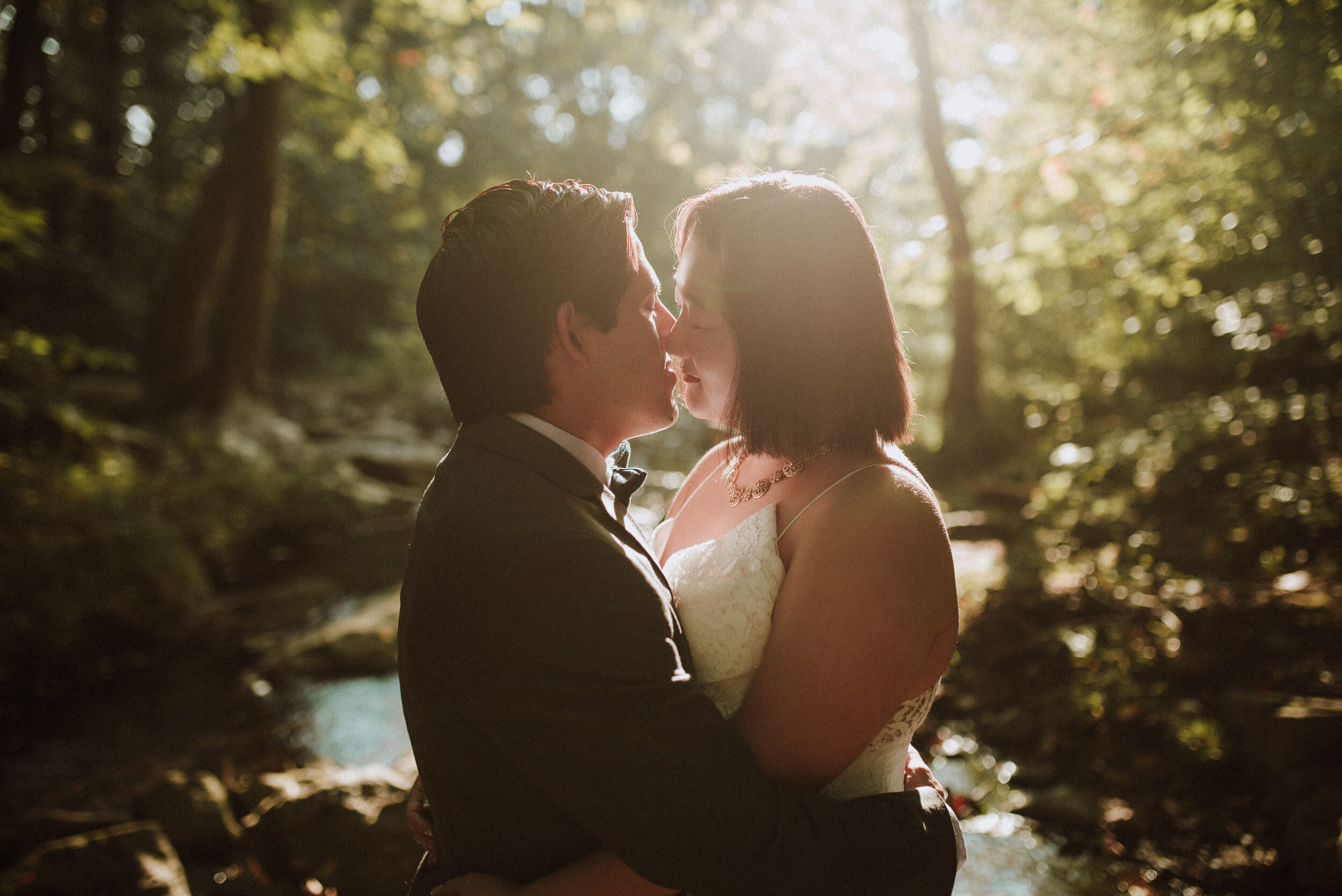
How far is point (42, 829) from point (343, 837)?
2052 millimetres

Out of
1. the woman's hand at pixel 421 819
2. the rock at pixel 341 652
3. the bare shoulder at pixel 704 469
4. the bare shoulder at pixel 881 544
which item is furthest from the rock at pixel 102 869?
the bare shoulder at pixel 881 544

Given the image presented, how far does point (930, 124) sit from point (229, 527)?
987cm

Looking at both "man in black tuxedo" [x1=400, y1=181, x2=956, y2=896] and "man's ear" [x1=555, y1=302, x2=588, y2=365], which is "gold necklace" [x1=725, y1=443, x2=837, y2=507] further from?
"man's ear" [x1=555, y1=302, x2=588, y2=365]

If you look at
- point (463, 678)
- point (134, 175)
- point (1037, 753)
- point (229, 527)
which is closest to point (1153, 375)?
point (1037, 753)

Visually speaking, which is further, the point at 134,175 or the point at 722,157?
the point at 134,175

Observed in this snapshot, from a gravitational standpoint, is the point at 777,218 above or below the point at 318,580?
above

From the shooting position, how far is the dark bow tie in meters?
1.91

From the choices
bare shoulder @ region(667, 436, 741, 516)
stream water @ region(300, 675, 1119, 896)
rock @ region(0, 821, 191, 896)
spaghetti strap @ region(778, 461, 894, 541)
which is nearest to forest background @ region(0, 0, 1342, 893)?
stream water @ region(300, 675, 1119, 896)

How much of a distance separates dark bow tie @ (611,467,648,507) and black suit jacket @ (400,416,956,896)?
34 cm

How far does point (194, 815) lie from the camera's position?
180 inches

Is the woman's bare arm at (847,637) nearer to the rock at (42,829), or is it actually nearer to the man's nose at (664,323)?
the man's nose at (664,323)

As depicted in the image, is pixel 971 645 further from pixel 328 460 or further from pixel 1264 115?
pixel 328 460

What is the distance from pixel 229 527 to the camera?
365 inches

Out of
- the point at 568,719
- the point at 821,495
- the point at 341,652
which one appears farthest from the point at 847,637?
the point at 341,652
